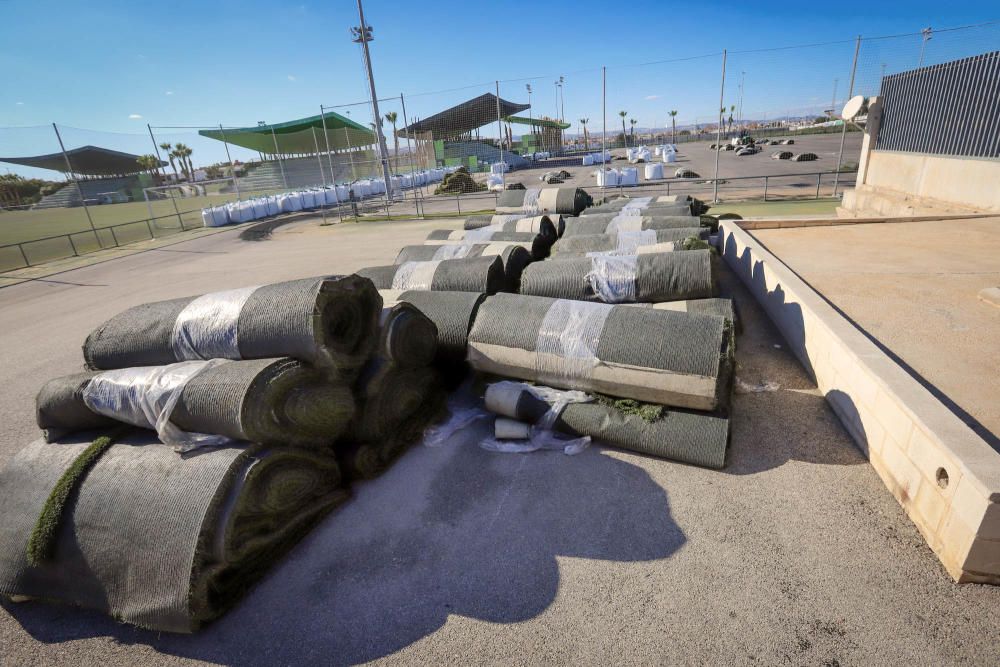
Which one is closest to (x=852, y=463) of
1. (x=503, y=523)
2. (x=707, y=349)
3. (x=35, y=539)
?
(x=707, y=349)

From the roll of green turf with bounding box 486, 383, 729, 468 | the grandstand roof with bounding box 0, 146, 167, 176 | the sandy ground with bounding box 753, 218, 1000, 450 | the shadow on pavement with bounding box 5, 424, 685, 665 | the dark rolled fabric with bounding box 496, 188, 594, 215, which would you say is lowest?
the shadow on pavement with bounding box 5, 424, 685, 665

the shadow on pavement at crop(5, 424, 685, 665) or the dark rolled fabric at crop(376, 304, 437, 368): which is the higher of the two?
the dark rolled fabric at crop(376, 304, 437, 368)

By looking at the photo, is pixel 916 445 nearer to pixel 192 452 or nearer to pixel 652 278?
pixel 652 278

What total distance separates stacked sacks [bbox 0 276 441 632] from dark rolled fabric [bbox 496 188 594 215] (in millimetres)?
8520

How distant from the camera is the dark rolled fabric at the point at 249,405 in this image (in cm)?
312

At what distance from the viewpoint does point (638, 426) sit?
13.2ft

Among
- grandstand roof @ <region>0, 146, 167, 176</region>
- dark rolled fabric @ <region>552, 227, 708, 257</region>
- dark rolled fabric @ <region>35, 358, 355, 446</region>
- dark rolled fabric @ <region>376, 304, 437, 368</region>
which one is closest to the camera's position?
dark rolled fabric @ <region>35, 358, 355, 446</region>

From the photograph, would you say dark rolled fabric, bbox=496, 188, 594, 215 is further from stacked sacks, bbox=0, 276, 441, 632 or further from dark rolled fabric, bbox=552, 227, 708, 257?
stacked sacks, bbox=0, 276, 441, 632

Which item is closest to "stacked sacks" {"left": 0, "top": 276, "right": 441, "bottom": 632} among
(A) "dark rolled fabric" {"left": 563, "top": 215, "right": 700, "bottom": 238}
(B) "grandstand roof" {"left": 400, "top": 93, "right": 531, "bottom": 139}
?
(A) "dark rolled fabric" {"left": 563, "top": 215, "right": 700, "bottom": 238}

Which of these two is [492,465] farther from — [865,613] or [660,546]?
[865,613]

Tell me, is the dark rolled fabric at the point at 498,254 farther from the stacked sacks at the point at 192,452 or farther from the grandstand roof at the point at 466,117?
the grandstand roof at the point at 466,117

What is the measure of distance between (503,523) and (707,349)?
84.1 inches

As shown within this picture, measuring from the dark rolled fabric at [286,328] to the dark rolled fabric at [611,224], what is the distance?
5314 millimetres

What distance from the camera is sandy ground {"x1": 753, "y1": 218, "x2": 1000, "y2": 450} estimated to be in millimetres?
3967
